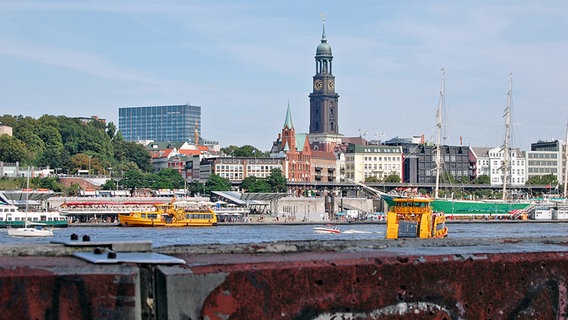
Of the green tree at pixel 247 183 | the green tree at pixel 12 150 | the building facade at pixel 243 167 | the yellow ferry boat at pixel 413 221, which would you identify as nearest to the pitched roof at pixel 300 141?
the building facade at pixel 243 167

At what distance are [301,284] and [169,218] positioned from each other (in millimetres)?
87470

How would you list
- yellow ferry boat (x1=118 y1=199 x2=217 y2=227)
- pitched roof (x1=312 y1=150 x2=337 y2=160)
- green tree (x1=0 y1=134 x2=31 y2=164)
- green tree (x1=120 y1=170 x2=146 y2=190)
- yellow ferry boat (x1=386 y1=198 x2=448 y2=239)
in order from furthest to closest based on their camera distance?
A: pitched roof (x1=312 y1=150 x2=337 y2=160)
green tree (x1=0 y1=134 x2=31 y2=164)
green tree (x1=120 y1=170 x2=146 y2=190)
yellow ferry boat (x1=118 y1=199 x2=217 y2=227)
yellow ferry boat (x1=386 y1=198 x2=448 y2=239)

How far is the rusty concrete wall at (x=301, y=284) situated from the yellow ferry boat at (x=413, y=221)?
45.4m

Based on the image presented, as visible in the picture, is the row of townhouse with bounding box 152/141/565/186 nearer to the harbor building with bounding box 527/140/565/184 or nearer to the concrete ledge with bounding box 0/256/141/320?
the harbor building with bounding box 527/140/565/184

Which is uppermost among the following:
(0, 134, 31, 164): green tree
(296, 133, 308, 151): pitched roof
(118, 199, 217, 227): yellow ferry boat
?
(296, 133, 308, 151): pitched roof

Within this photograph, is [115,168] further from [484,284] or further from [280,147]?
[484,284]

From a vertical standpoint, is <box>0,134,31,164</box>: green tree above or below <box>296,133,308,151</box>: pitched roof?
below

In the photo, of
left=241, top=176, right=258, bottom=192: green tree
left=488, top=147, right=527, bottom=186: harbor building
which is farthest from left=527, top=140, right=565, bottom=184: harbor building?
left=241, top=176, right=258, bottom=192: green tree

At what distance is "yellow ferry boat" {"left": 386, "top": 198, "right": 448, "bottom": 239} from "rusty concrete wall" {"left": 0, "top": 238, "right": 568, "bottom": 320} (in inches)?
1788

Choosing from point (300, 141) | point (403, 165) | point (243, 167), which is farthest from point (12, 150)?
point (403, 165)

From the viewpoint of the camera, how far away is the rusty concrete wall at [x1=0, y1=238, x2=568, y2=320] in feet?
15.4

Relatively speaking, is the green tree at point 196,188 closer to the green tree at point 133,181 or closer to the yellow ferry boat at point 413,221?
the green tree at point 133,181

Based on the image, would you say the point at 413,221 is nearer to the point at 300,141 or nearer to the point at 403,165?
the point at 300,141

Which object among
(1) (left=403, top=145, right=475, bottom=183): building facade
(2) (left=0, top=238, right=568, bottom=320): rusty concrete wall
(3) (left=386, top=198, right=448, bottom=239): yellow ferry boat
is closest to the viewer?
(2) (left=0, top=238, right=568, bottom=320): rusty concrete wall
